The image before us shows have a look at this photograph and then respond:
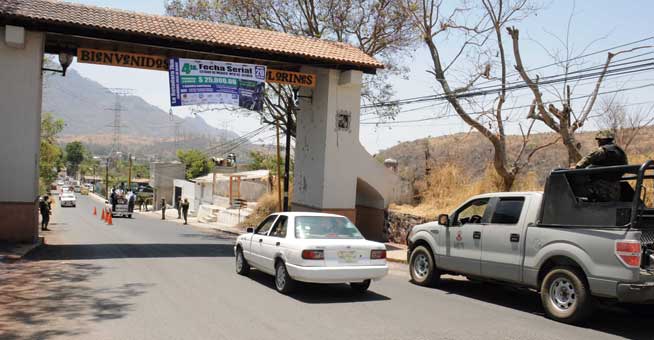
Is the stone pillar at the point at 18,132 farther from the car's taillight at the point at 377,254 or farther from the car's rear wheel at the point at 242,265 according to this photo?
the car's taillight at the point at 377,254

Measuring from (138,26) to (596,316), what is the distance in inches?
577

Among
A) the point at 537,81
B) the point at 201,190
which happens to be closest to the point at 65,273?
the point at 537,81

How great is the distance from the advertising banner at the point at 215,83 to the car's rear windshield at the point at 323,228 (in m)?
9.21

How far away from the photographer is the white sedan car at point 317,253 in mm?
9336

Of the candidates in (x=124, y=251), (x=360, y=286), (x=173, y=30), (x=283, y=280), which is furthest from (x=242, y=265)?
(x=173, y=30)

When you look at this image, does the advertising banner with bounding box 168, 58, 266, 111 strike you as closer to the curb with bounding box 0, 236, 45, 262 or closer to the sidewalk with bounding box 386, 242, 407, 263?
the curb with bounding box 0, 236, 45, 262

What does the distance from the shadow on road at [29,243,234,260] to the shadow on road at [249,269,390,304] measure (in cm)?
568

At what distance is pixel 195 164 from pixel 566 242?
80158mm

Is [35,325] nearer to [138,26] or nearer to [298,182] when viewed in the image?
[138,26]

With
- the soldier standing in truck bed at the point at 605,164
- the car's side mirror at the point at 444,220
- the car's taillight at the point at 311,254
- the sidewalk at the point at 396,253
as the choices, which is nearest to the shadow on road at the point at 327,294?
the car's taillight at the point at 311,254

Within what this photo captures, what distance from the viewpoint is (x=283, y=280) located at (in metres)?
9.86

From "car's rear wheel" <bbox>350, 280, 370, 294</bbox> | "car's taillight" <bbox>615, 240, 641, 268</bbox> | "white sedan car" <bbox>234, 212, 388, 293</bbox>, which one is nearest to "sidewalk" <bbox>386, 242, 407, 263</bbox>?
"car's rear wheel" <bbox>350, 280, 370, 294</bbox>

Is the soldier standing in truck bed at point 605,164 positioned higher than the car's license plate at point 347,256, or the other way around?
the soldier standing in truck bed at point 605,164

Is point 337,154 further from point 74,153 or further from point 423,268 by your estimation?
point 74,153
